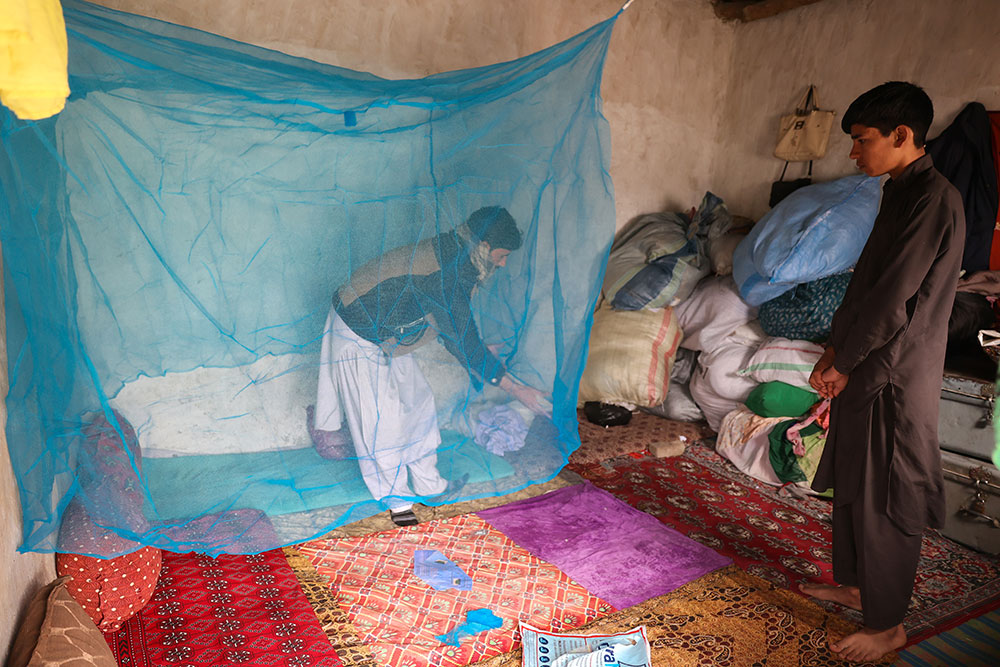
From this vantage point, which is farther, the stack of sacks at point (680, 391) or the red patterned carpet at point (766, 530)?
the stack of sacks at point (680, 391)

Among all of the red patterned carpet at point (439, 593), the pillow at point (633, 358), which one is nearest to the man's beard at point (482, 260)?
the red patterned carpet at point (439, 593)

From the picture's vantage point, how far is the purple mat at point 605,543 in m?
2.17

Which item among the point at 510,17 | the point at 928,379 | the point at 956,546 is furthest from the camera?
the point at 510,17

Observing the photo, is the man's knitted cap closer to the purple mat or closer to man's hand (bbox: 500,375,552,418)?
man's hand (bbox: 500,375,552,418)

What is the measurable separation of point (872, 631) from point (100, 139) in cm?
230

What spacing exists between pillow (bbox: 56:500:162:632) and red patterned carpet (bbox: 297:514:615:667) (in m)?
0.52

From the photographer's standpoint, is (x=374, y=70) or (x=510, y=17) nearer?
(x=374, y=70)

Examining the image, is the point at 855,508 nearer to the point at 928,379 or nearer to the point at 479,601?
the point at 928,379

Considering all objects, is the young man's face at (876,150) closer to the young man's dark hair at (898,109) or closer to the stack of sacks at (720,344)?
the young man's dark hair at (898,109)

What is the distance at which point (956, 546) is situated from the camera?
2.49 metres

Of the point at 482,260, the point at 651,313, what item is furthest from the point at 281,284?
the point at 651,313

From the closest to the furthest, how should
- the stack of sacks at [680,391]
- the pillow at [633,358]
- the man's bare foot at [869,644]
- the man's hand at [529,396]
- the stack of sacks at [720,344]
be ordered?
the man's bare foot at [869,644] < the man's hand at [529,396] < the stack of sacks at [720,344] < the pillow at [633,358] < the stack of sacks at [680,391]

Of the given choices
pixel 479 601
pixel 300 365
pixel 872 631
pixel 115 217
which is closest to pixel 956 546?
pixel 872 631

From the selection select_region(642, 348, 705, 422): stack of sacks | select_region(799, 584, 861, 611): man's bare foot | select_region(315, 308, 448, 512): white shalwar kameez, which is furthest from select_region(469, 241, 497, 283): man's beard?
select_region(642, 348, 705, 422): stack of sacks
